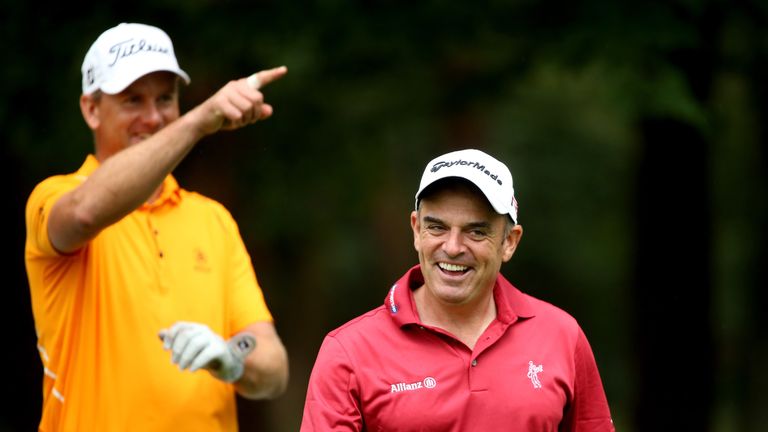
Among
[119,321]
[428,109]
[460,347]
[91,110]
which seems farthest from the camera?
[428,109]

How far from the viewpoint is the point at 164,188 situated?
5.42 m

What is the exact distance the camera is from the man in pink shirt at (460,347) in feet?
13.8

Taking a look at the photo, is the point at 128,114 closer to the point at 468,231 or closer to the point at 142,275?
the point at 142,275

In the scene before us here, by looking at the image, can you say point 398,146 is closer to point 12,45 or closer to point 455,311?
point 12,45

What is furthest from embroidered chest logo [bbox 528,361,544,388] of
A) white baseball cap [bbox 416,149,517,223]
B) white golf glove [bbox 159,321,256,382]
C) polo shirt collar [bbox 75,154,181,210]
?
polo shirt collar [bbox 75,154,181,210]

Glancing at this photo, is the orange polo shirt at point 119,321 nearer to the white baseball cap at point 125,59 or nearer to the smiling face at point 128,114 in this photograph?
the smiling face at point 128,114

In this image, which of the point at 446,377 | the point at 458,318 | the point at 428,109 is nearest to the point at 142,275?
the point at 458,318

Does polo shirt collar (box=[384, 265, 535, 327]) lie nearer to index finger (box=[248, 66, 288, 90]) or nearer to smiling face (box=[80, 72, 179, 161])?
index finger (box=[248, 66, 288, 90])

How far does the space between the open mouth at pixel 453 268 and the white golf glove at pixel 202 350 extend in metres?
0.98

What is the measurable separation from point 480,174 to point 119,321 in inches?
62.1

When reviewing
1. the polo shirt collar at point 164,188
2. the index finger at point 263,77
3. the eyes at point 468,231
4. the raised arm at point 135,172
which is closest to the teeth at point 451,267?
the eyes at point 468,231

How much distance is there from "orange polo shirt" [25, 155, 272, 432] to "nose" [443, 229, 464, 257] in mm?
1286

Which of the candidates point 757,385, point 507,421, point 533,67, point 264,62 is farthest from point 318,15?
point 757,385

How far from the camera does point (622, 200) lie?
1845cm
